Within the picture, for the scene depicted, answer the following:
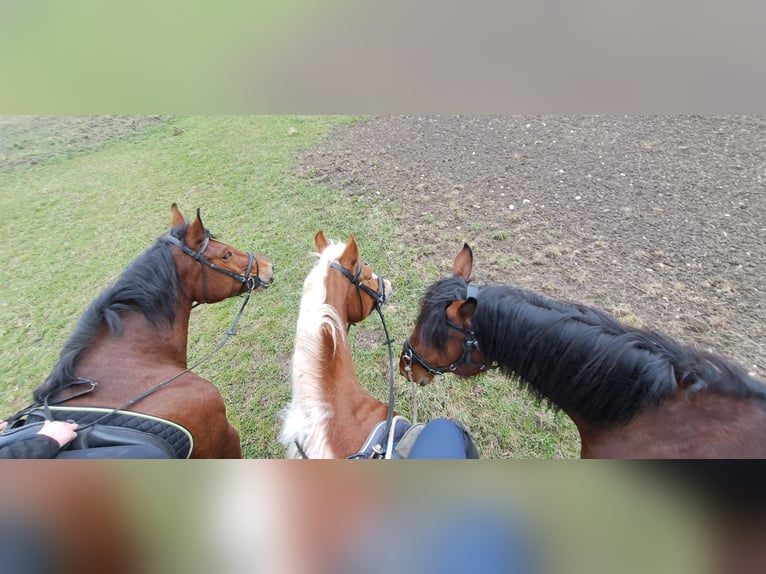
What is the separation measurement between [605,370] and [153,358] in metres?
2.92

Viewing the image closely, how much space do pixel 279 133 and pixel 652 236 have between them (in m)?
8.62

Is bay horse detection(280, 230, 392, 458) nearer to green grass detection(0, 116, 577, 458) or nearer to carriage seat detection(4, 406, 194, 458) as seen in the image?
carriage seat detection(4, 406, 194, 458)

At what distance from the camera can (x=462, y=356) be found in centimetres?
256

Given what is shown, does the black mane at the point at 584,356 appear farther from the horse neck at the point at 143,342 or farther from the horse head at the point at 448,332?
the horse neck at the point at 143,342

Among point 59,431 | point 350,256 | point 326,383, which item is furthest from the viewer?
point 350,256

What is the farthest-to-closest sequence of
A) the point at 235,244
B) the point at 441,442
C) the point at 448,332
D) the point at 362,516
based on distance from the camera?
the point at 235,244 < the point at 448,332 < the point at 441,442 < the point at 362,516

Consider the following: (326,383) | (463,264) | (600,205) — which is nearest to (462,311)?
(463,264)

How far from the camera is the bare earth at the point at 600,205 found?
440 cm

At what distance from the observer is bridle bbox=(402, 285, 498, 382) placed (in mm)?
2414

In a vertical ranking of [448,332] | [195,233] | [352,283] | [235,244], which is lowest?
[235,244]

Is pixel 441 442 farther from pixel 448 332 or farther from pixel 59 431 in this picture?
pixel 59 431

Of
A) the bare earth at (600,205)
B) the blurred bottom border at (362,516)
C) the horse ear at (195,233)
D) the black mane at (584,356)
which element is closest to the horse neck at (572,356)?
the black mane at (584,356)

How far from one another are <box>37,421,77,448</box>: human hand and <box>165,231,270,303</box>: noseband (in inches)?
54.8

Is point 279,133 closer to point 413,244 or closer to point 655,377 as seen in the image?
point 413,244
